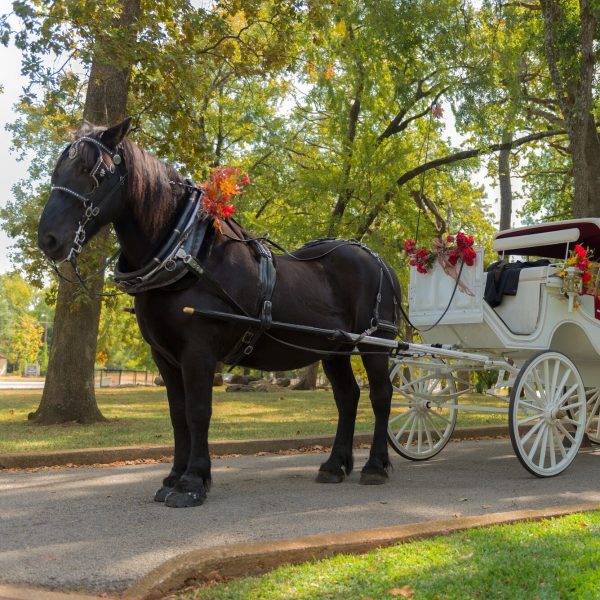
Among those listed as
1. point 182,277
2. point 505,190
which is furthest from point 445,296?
point 505,190

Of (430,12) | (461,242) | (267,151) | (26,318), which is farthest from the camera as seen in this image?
(26,318)

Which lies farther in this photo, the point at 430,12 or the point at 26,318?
the point at 26,318

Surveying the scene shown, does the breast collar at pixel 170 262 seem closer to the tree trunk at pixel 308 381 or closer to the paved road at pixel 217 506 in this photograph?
the paved road at pixel 217 506

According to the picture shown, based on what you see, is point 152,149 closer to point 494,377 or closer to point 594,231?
point 594,231

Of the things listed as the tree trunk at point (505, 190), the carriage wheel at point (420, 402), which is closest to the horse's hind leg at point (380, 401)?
the carriage wheel at point (420, 402)

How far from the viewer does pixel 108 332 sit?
43.8 meters

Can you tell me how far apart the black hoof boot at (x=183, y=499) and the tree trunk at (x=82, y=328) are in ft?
23.5

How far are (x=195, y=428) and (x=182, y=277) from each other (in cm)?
113

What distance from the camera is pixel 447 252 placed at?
8.30m

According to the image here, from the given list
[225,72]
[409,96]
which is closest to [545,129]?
[409,96]

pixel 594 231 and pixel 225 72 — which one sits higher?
pixel 225 72

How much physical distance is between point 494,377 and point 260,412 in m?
16.4

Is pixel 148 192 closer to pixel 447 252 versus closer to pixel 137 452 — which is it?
pixel 447 252

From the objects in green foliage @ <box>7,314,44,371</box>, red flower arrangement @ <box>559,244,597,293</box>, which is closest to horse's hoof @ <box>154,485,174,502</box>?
red flower arrangement @ <box>559,244,597,293</box>
